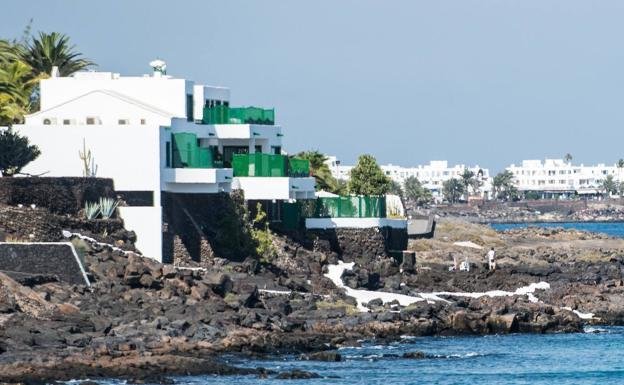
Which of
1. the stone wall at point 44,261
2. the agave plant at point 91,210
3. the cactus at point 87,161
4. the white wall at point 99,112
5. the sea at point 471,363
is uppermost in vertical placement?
the white wall at point 99,112

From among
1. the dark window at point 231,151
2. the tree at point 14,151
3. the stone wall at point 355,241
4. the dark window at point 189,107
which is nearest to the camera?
the tree at point 14,151

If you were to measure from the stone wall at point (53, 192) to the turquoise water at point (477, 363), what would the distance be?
1299 cm

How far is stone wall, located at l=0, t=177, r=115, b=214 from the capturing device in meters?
57.2

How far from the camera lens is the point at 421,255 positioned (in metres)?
90.2

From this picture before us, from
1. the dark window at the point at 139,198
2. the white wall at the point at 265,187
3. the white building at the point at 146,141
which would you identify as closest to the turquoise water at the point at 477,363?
the white building at the point at 146,141

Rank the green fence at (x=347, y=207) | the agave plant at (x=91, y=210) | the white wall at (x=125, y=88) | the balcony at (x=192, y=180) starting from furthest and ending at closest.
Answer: the green fence at (x=347, y=207)
the white wall at (x=125, y=88)
the balcony at (x=192, y=180)
the agave plant at (x=91, y=210)

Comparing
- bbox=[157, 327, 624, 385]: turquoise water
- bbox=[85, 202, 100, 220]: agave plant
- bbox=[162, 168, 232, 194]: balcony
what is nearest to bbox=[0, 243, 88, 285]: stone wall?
bbox=[85, 202, 100, 220]: agave plant

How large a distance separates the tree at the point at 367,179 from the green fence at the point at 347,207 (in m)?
13.6

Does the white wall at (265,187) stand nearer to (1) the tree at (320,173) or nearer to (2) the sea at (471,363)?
(2) the sea at (471,363)

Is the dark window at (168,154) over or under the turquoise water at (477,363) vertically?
over

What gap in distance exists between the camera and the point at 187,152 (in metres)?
64.4

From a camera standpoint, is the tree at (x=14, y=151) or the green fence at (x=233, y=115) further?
the green fence at (x=233, y=115)

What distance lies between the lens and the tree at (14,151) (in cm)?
6019

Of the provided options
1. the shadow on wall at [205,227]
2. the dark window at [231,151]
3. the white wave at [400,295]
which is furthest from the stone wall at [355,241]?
the shadow on wall at [205,227]
